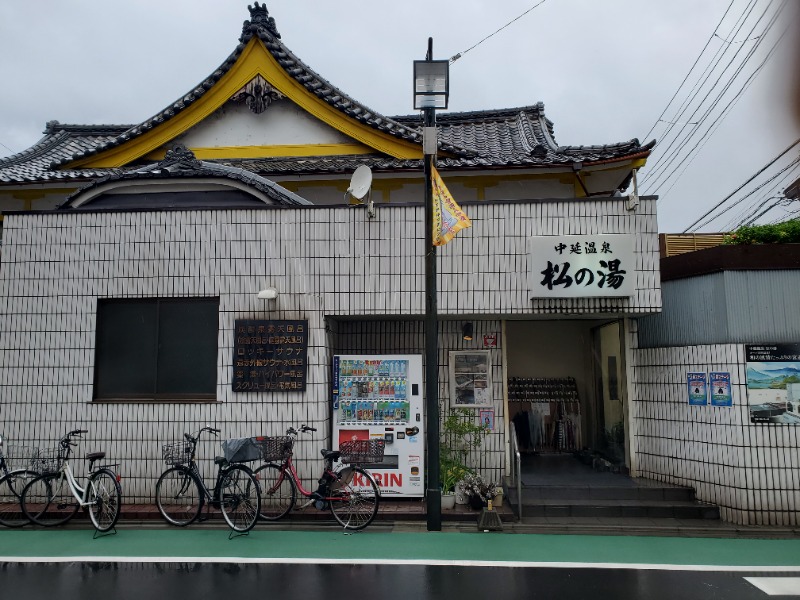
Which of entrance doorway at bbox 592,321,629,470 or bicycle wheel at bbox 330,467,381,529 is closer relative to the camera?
bicycle wheel at bbox 330,467,381,529

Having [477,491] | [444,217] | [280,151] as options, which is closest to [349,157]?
[280,151]

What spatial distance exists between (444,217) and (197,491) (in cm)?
534

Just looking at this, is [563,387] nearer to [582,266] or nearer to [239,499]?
[582,266]

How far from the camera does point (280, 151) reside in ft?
44.3

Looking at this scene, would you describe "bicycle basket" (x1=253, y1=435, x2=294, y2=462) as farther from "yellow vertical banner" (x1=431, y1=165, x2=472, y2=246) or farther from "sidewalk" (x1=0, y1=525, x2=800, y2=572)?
"yellow vertical banner" (x1=431, y1=165, x2=472, y2=246)

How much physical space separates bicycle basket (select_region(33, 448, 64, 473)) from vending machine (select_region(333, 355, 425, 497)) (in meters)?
3.96

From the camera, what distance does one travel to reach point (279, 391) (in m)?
9.45

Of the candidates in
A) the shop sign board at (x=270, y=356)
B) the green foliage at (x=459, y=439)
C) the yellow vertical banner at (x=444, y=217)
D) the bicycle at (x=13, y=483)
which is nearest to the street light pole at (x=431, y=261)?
the yellow vertical banner at (x=444, y=217)

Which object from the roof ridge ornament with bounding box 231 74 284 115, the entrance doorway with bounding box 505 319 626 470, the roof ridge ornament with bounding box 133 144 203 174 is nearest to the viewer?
the roof ridge ornament with bounding box 133 144 203 174

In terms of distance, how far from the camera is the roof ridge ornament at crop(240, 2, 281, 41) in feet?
45.2

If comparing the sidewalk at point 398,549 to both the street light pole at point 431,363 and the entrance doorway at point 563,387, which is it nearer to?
the street light pole at point 431,363

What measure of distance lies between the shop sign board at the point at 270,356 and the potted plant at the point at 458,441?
2.39 meters

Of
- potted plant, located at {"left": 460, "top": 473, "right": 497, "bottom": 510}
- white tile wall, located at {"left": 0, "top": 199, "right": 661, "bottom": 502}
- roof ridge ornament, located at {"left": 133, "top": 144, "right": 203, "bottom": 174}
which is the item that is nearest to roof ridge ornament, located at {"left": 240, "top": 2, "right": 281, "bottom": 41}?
roof ridge ornament, located at {"left": 133, "top": 144, "right": 203, "bottom": 174}

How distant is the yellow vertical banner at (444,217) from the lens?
8.21 m
